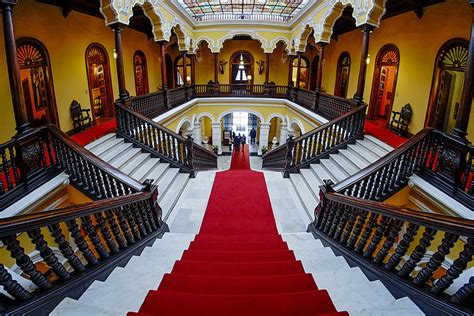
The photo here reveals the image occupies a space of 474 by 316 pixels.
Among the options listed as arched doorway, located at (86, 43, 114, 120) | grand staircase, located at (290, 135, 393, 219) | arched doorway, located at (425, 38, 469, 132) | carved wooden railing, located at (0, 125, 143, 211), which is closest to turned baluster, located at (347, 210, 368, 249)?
grand staircase, located at (290, 135, 393, 219)

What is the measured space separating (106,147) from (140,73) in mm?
8685

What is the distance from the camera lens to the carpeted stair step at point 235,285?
2.55m

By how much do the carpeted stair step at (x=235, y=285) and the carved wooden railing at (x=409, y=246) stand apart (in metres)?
0.82

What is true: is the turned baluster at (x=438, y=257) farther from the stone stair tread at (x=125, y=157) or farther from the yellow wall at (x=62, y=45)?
the yellow wall at (x=62, y=45)

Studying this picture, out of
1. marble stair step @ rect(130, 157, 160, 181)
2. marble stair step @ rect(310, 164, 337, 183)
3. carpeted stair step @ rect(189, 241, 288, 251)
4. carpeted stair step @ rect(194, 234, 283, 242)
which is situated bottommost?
carpeted stair step @ rect(194, 234, 283, 242)

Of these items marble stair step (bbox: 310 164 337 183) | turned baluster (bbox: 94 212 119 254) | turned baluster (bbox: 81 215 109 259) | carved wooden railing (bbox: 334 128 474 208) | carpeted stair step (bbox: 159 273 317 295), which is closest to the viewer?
carpeted stair step (bbox: 159 273 317 295)

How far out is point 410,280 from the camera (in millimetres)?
2576

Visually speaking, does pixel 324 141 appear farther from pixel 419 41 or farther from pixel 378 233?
pixel 419 41

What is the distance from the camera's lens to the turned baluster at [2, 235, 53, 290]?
2.07 meters

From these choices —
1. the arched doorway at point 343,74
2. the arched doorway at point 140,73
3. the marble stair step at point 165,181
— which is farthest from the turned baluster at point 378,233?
the arched doorway at point 140,73

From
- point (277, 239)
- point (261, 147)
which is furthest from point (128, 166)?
point (261, 147)

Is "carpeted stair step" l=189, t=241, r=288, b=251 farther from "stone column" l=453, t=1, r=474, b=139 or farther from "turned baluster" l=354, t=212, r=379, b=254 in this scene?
"stone column" l=453, t=1, r=474, b=139

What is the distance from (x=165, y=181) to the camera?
21.3ft

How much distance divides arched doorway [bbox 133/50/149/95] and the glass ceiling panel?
3.18 metres
